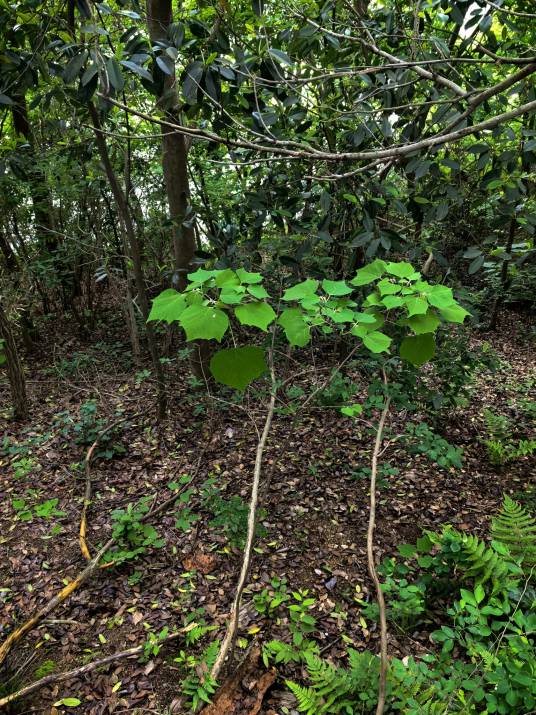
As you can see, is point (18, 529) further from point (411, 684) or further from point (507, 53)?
point (507, 53)

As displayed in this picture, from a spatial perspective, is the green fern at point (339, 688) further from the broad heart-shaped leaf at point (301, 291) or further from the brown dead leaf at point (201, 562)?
the broad heart-shaped leaf at point (301, 291)

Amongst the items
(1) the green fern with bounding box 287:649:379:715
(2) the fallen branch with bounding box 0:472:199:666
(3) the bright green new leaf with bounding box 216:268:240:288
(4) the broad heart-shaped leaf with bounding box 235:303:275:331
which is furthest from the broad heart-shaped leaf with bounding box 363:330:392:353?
(2) the fallen branch with bounding box 0:472:199:666

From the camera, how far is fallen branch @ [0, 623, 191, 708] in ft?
5.90

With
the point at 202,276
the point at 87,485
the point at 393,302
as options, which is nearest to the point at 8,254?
the point at 87,485

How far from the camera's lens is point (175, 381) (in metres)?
4.42

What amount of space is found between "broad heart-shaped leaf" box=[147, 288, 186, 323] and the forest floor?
108cm

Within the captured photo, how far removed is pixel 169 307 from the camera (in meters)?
1.22

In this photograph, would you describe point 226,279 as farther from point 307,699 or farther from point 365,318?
point 307,699

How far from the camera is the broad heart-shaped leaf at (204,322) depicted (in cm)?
109

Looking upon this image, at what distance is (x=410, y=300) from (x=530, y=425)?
3395 mm

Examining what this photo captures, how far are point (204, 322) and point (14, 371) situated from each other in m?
3.52

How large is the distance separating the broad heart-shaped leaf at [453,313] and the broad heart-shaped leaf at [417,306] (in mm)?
93

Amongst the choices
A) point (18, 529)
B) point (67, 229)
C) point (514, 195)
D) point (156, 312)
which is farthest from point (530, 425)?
point (67, 229)

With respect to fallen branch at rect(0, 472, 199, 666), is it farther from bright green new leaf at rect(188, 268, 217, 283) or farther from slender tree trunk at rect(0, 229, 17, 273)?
slender tree trunk at rect(0, 229, 17, 273)
